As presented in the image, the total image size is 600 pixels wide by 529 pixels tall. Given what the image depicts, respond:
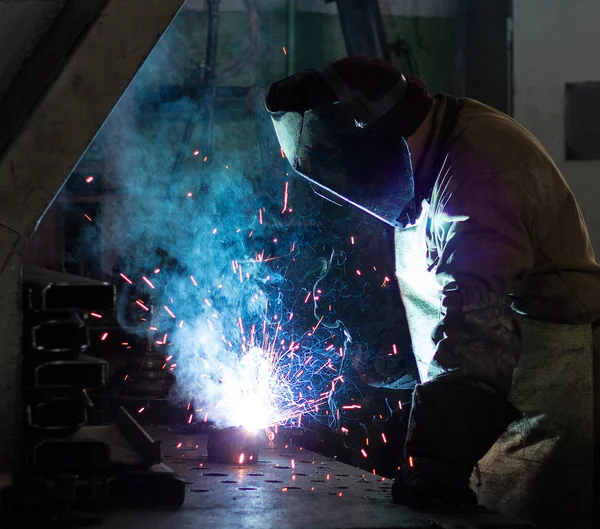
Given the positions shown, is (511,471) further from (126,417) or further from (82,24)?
(82,24)

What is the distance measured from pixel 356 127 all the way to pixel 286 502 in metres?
1.11

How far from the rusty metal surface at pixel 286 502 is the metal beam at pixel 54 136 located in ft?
1.34

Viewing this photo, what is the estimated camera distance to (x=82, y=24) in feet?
5.81

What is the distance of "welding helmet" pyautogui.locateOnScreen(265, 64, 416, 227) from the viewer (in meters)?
2.36

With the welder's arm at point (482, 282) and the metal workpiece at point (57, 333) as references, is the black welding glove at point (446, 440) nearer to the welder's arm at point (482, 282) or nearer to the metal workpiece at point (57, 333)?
the welder's arm at point (482, 282)

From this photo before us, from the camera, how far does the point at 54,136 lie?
1727mm

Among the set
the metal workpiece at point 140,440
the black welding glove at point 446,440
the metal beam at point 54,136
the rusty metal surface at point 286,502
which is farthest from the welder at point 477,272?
the metal beam at point 54,136

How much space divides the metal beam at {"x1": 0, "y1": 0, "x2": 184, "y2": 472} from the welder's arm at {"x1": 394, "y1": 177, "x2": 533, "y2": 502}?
2.87 ft

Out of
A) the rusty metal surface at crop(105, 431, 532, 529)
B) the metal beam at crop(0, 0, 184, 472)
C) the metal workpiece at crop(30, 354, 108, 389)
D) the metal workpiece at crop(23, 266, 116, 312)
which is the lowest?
the rusty metal surface at crop(105, 431, 532, 529)

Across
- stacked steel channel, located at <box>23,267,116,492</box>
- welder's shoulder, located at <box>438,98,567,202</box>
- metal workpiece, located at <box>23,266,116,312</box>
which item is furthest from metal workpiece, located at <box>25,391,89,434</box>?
welder's shoulder, located at <box>438,98,567,202</box>

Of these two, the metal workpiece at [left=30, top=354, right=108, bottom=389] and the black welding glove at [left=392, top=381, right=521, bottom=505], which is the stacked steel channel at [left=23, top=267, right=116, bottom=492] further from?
the black welding glove at [left=392, top=381, right=521, bottom=505]

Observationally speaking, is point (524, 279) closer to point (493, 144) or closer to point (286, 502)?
point (493, 144)

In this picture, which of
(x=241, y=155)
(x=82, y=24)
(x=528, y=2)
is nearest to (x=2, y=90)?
(x=82, y=24)

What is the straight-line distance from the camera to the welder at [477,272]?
193 cm
